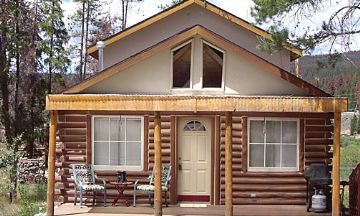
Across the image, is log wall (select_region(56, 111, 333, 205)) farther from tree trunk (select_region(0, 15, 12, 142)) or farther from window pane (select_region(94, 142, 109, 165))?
tree trunk (select_region(0, 15, 12, 142))

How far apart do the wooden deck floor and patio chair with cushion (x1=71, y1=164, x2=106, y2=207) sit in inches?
16.3

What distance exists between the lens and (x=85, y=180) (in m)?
13.9

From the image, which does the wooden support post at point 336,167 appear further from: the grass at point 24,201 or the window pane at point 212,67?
the grass at point 24,201

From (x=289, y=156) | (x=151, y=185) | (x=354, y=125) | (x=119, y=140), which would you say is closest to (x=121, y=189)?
(x=151, y=185)

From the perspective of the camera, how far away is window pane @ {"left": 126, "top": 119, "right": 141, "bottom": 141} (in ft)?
46.4

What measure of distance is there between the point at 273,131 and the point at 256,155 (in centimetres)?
71

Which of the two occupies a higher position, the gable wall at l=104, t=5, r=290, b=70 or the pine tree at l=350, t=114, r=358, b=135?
the gable wall at l=104, t=5, r=290, b=70

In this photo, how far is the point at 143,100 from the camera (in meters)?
11.5

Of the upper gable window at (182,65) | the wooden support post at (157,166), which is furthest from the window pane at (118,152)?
the wooden support post at (157,166)

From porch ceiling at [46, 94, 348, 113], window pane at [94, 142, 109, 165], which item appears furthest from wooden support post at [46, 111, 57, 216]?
window pane at [94, 142, 109, 165]

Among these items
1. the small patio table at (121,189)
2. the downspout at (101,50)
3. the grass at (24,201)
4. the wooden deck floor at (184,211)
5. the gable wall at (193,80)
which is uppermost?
the downspout at (101,50)

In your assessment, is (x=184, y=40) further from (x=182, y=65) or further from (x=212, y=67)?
(x=212, y=67)

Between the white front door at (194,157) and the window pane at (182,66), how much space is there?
1.04 meters

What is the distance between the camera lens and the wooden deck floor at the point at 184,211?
12781 millimetres
